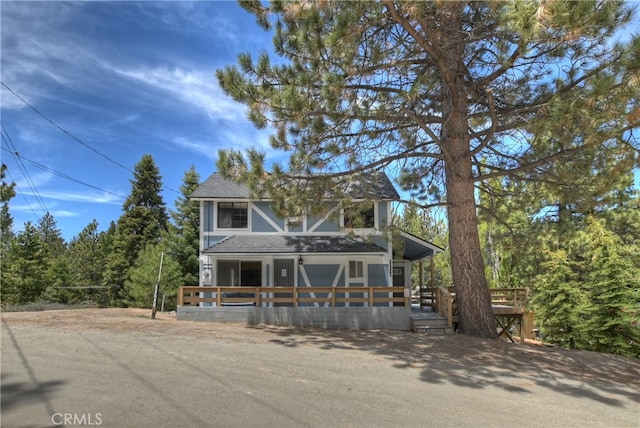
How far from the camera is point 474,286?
11227mm

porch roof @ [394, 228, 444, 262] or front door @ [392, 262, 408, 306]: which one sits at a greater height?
porch roof @ [394, 228, 444, 262]

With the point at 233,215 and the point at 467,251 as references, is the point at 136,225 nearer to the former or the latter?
the point at 233,215

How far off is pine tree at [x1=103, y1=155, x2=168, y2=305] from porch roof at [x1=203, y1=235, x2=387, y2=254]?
19902 millimetres

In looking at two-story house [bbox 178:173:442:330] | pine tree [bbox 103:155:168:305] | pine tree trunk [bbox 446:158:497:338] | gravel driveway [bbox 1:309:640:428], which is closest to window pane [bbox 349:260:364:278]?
two-story house [bbox 178:173:442:330]

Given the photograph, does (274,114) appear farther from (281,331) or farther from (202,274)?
(202,274)

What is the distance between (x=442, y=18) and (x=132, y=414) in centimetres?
880

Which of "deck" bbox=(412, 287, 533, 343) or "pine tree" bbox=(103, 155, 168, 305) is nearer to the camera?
"deck" bbox=(412, 287, 533, 343)

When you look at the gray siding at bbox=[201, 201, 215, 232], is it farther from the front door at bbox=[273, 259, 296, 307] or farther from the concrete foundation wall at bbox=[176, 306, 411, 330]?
the concrete foundation wall at bbox=[176, 306, 411, 330]

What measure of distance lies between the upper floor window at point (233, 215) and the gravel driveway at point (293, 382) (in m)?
8.21

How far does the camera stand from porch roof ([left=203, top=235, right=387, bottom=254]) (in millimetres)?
16484

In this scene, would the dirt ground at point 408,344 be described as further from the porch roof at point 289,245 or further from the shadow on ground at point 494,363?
the porch roof at point 289,245

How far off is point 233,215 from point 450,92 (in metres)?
10.9

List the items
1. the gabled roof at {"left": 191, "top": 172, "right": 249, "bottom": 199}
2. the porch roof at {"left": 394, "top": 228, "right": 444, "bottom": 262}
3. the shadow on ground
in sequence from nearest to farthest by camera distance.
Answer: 1. the shadow on ground
2. the porch roof at {"left": 394, "top": 228, "right": 444, "bottom": 262}
3. the gabled roof at {"left": 191, "top": 172, "right": 249, "bottom": 199}

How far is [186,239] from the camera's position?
2916 cm
